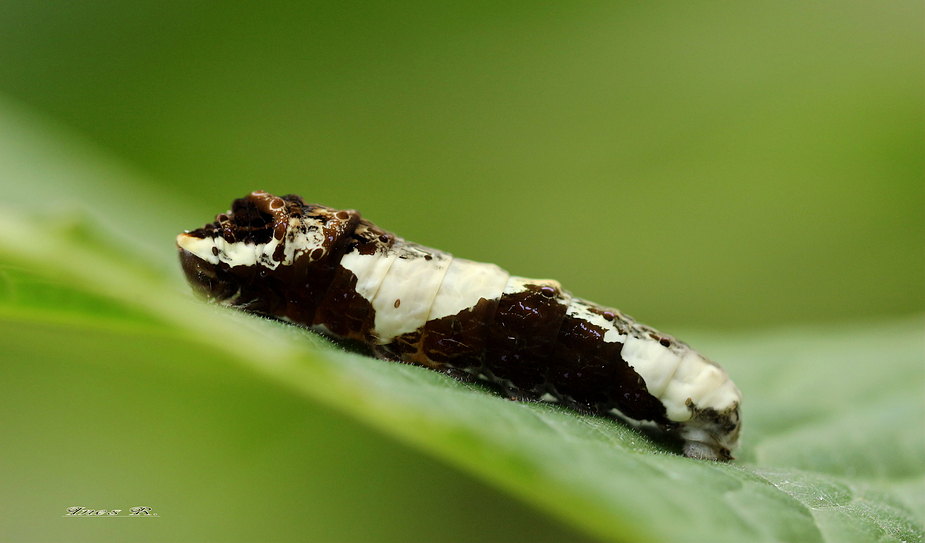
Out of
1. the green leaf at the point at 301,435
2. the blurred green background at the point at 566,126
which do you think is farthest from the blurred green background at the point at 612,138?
the green leaf at the point at 301,435

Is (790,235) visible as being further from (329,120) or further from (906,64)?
(329,120)

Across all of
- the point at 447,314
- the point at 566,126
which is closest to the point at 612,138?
the point at 566,126

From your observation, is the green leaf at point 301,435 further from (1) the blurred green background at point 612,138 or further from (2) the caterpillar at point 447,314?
(1) the blurred green background at point 612,138

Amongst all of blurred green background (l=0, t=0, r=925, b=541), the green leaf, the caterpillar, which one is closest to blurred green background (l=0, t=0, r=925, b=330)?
blurred green background (l=0, t=0, r=925, b=541)

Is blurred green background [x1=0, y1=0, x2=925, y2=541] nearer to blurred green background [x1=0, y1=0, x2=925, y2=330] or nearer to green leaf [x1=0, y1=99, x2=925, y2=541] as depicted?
blurred green background [x1=0, y1=0, x2=925, y2=330]

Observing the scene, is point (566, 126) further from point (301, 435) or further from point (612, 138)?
point (301, 435)

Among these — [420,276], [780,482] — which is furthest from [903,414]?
[420,276]
